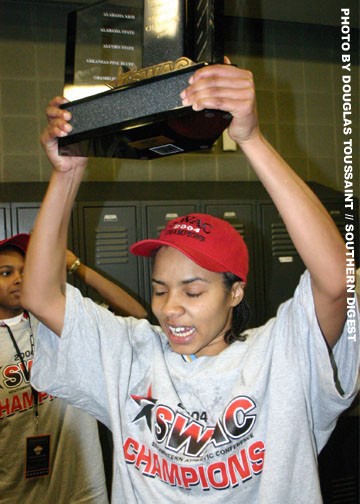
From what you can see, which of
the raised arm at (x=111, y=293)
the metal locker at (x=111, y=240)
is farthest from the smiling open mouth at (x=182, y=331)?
the metal locker at (x=111, y=240)

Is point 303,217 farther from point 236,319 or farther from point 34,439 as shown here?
point 34,439

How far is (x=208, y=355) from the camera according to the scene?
1.28 metres

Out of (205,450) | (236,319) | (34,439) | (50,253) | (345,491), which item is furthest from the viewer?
(345,491)

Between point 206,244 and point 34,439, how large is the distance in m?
1.31

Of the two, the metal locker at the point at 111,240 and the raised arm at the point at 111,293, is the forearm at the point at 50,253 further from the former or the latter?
the metal locker at the point at 111,240

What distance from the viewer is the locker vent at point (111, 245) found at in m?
3.45

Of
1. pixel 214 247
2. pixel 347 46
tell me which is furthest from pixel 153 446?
pixel 347 46

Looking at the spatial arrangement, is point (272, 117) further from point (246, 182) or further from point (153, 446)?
point (153, 446)

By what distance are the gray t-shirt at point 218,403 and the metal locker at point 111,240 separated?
2176 mm

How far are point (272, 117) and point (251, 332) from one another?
3370 mm

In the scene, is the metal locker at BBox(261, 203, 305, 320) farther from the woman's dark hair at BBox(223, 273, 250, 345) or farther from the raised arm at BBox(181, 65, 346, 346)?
the raised arm at BBox(181, 65, 346, 346)

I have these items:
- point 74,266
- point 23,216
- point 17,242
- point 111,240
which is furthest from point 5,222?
point 17,242

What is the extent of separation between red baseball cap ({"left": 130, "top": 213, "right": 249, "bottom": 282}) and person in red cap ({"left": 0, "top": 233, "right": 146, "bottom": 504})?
44.4 inches

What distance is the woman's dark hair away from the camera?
50.8 inches
